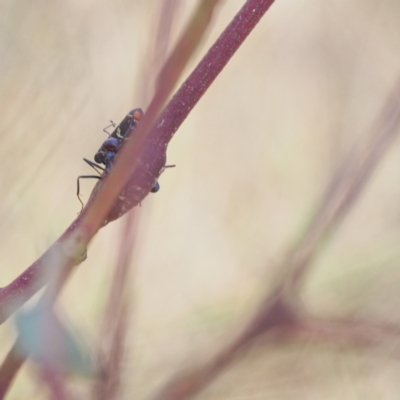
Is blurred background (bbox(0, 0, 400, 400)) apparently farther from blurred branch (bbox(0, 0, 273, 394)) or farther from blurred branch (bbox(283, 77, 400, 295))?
blurred branch (bbox(0, 0, 273, 394))

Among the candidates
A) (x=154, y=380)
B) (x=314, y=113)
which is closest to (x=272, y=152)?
(x=314, y=113)

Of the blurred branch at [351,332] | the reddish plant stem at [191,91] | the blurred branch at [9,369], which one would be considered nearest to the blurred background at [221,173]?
the blurred branch at [351,332]

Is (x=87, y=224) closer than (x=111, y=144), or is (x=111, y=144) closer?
(x=87, y=224)

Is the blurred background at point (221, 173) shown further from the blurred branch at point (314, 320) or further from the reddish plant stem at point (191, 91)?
the reddish plant stem at point (191, 91)

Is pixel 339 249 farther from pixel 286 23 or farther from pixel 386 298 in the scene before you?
pixel 286 23

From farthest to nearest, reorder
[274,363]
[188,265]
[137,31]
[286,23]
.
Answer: [286,23] < [137,31] < [188,265] < [274,363]

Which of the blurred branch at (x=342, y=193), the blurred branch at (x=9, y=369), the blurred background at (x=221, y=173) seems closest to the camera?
the blurred branch at (x=9, y=369)

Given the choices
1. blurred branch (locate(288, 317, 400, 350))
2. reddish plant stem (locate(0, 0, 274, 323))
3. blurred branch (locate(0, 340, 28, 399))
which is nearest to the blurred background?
blurred branch (locate(288, 317, 400, 350))

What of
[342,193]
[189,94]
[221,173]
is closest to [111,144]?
[342,193]

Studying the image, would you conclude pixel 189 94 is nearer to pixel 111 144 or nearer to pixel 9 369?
pixel 9 369
